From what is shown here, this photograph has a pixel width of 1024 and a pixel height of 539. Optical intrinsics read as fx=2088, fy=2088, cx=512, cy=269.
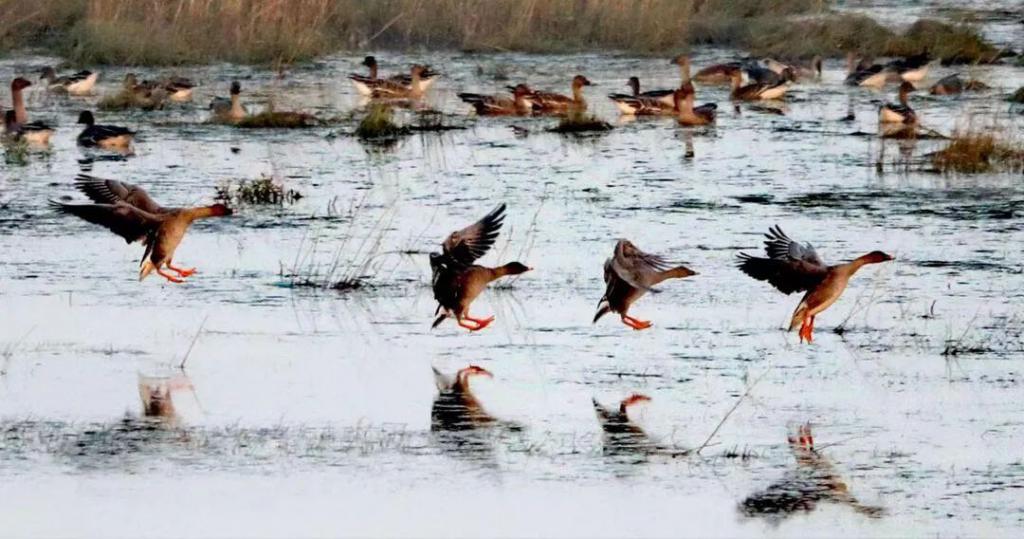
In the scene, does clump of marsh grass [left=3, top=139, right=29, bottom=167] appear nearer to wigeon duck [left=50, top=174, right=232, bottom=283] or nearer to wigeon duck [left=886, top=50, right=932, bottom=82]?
wigeon duck [left=50, top=174, right=232, bottom=283]

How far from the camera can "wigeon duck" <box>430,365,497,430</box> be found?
29.7 ft

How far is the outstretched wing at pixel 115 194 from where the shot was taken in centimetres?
1223

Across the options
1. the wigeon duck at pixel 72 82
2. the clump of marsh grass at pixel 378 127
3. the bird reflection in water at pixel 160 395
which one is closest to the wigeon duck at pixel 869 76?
the clump of marsh grass at pixel 378 127

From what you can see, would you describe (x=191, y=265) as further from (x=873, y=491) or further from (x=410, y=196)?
(x=873, y=491)

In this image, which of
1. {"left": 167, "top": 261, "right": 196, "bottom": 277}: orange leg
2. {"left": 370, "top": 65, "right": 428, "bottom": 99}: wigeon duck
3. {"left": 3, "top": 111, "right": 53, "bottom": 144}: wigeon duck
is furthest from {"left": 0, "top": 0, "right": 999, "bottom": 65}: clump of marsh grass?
{"left": 167, "top": 261, "right": 196, "bottom": 277}: orange leg

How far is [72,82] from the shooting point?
23.1m

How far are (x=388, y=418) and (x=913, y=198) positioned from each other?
7.69 m

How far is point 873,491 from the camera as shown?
311 inches

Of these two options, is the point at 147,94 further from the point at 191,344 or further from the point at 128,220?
the point at 191,344

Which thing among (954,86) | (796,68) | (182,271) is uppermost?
(182,271)

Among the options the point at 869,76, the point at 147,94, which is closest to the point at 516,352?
the point at 147,94

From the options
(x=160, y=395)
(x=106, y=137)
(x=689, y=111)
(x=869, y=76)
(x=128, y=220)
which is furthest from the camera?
(x=869, y=76)

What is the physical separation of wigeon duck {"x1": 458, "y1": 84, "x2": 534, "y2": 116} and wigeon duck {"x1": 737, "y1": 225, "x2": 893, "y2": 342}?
33.8 ft

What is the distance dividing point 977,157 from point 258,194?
5.85m
